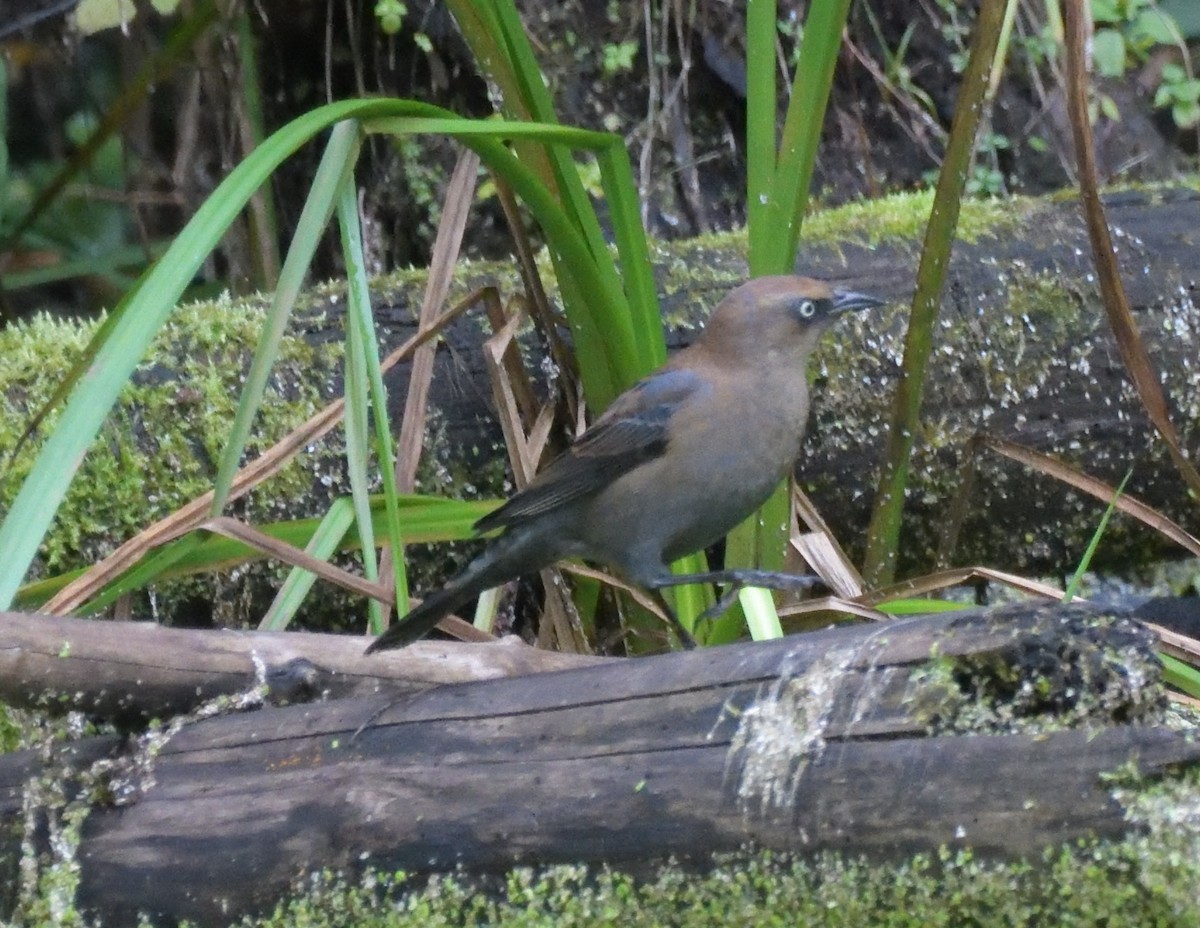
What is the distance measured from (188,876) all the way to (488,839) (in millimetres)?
466

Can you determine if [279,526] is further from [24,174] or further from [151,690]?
[24,174]

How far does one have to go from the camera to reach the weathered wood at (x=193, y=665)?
212cm

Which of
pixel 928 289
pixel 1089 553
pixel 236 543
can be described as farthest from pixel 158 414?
pixel 1089 553

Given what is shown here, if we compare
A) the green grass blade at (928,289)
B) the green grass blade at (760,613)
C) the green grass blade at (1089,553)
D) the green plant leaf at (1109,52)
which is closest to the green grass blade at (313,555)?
the green grass blade at (760,613)

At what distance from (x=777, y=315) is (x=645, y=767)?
Result: 1.23 meters

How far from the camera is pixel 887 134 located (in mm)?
5207

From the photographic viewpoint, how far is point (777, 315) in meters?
2.81

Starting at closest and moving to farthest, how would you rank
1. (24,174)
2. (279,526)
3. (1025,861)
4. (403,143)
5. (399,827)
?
(1025,861), (399,827), (279,526), (403,143), (24,174)

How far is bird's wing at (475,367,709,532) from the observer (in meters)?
2.76

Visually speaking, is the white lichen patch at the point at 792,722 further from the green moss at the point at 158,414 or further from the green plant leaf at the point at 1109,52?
the green plant leaf at the point at 1109,52

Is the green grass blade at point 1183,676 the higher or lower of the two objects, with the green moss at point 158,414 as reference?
lower

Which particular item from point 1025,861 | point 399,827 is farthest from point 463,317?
point 1025,861

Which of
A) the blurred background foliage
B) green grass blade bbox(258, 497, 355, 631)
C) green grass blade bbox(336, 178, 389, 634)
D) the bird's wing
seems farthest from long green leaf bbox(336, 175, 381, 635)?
the blurred background foliage

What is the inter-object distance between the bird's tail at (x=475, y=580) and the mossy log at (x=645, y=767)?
260 mm
